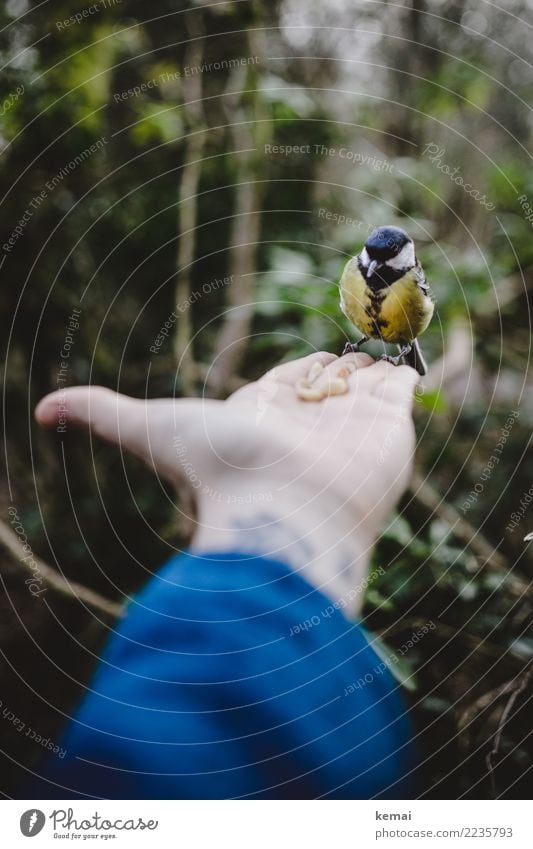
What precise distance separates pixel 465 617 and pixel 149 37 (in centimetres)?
91

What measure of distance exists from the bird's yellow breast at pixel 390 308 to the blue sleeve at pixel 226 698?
0.65ft

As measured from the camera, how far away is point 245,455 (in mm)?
473

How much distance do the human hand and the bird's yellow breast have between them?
0.08 feet

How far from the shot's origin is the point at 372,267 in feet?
1.60

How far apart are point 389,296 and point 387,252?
0.14 ft

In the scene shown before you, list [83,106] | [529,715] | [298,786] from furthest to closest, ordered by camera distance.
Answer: [83,106] → [529,715] → [298,786]

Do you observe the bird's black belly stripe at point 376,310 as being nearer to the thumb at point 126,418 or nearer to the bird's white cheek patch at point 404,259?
the bird's white cheek patch at point 404,259

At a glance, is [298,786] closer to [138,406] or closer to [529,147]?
[138,406]

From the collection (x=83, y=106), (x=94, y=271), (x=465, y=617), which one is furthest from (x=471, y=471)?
(x=83, y=106)

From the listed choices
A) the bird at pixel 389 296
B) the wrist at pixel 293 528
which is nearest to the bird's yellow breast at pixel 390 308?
the bird at pixel 389 296

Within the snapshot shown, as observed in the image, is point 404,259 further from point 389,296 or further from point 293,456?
point 293,456

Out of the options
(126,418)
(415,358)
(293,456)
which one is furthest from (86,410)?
(415,358)

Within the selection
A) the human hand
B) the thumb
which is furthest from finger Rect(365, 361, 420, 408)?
the thumb

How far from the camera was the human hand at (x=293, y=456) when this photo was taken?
0.47 m
